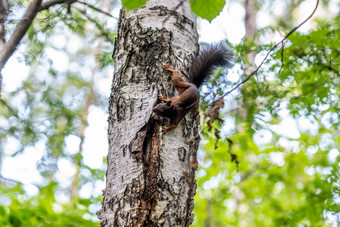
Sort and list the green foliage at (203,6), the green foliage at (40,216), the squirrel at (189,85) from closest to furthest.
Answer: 1. the green foliage at (203,6)
2. the squirrel at (189,85)
3. the green foliage at (40,216)

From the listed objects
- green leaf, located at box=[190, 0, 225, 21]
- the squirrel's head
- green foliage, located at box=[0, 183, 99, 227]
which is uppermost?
the squirrel's head

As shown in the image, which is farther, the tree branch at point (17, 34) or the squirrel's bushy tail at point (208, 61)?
the squirrel's bushy tail at point (208, 61)

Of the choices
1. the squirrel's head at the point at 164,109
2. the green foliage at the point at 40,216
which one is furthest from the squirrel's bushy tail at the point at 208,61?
the green foliage at the point at 40,216

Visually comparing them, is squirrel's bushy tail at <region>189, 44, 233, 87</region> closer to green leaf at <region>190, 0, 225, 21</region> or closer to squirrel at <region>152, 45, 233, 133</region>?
squirrel at <region>152, 45, 233, 133</region>

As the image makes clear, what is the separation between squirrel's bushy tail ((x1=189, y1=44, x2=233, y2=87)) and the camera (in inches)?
74.4

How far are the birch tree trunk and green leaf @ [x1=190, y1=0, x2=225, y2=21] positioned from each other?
0.33 meters

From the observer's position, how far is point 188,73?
1853 millimetres

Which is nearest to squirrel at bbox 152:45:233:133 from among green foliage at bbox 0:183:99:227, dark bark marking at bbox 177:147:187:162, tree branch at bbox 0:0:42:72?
dark bark marking at bbox 177:147:187:162

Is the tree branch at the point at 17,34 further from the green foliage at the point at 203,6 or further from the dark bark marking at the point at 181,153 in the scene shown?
the green foliage at the point at 203,6

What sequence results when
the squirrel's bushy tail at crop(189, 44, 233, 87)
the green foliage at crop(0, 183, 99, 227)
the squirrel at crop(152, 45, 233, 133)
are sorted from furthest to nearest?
1. the green foliage at crop(0, 183, 99, 227)
2. the squirrel's bushy tail at crop(189, 44, 233, 87)
3. the squirrel at crop(152, 45, 233, 133)

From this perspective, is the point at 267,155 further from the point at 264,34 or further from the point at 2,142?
the point at 2,142

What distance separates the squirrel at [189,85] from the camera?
5.23 ft

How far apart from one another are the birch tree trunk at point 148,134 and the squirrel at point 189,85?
0.13 feet

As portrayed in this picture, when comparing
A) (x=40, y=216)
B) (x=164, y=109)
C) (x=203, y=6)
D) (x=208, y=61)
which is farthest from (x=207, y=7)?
(x=40, y=216)
